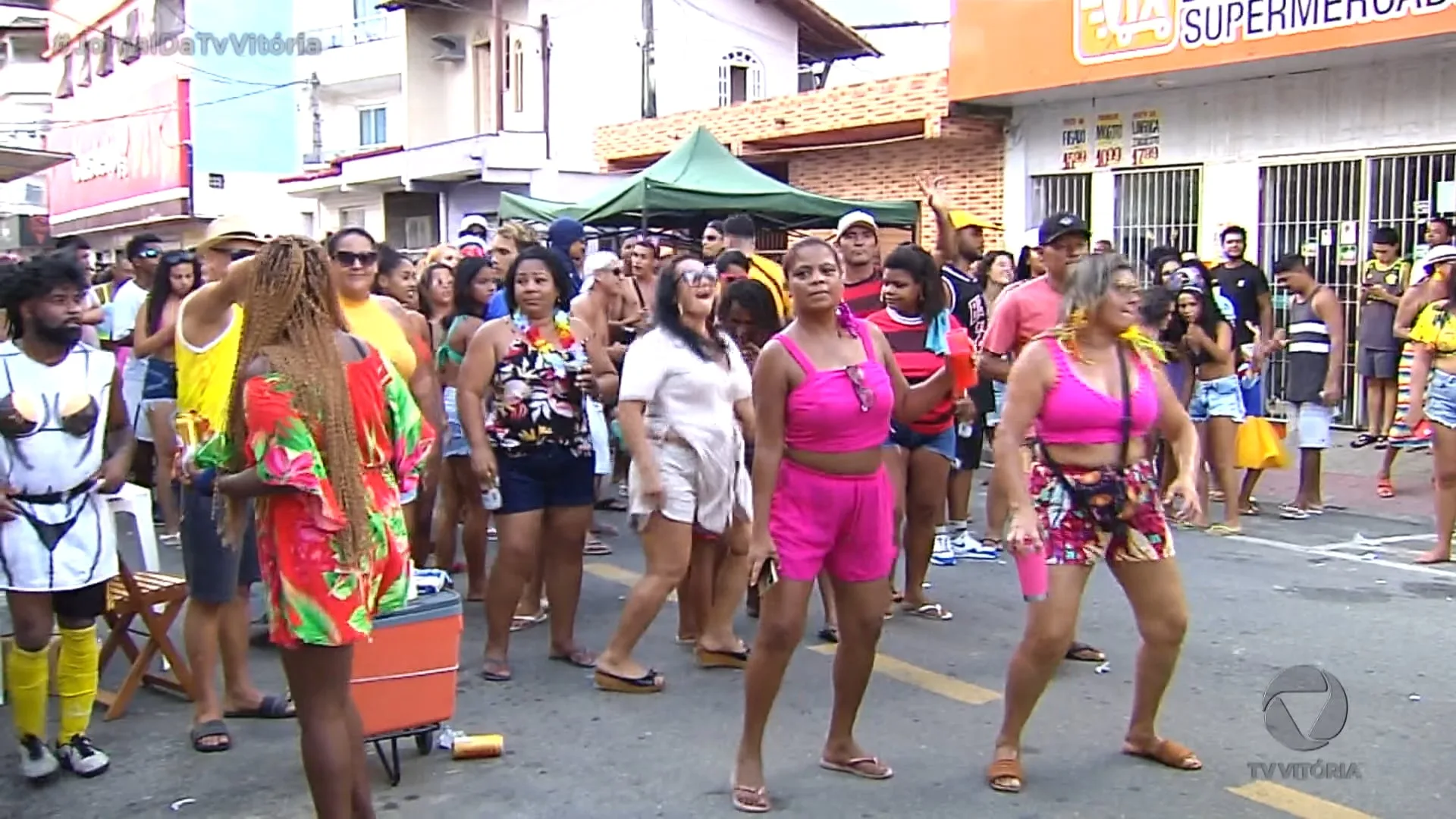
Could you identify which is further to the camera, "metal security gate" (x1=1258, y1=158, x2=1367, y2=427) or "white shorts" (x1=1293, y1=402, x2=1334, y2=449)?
"metal security gate" (x1=1258, y1=158, x2=1367, y2=427)

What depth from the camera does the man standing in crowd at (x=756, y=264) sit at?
784cm

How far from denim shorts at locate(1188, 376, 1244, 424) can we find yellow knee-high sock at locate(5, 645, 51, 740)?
723cm

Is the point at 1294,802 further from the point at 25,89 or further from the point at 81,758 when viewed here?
the point at 25,89

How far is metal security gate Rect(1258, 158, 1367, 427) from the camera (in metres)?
14.0

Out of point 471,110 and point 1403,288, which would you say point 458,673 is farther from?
point 471,110

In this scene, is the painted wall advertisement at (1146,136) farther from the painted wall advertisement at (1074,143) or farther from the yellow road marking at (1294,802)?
the yellow road marking at (1294,802)

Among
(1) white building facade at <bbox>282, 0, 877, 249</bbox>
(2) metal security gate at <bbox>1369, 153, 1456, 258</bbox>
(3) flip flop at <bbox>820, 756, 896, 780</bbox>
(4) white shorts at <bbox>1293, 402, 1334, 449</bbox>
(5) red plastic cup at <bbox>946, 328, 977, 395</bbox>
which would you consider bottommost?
(3) flip flop at <bbox>820, 756, 896, 780</bbox>

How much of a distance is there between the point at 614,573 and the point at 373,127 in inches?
1230

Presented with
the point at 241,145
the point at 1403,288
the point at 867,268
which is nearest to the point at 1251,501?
the point at 1403,288

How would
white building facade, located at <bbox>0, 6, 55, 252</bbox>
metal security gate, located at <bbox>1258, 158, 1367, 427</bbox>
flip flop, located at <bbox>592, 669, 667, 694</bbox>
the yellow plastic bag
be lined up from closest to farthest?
flip flop, located at <bbox>592, 669, 667, 694</bbox>
the yellow plastic bag
metal security gate, located at <bbox>1258, 158, 1367, 427</bbox>
white building facade, located at <bbox>0, 6, 55, 252</bbox>

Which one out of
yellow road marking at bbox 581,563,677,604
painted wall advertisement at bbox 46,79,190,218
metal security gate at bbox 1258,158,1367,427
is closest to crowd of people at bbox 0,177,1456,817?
yellow road marking at bbox 581,563,677,604

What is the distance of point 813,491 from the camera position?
4555 millimetres

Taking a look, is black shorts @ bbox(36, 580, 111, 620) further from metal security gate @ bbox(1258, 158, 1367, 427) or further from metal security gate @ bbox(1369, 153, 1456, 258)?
metal security gate @ bbox(1369, 153, 1456, 258)

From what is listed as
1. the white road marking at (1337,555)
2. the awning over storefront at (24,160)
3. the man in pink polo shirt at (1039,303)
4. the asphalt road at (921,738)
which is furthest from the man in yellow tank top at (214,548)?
the awning over storefront at (24,160)
